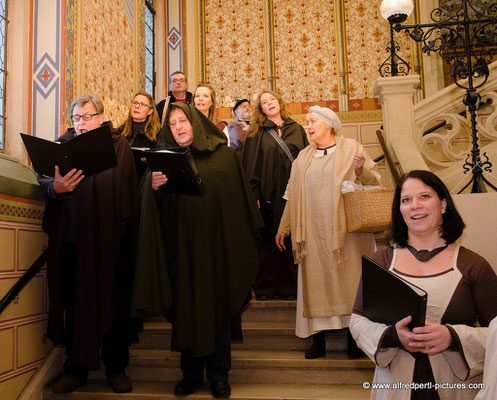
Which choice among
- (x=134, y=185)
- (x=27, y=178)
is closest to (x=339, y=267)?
(x=134, y=185)

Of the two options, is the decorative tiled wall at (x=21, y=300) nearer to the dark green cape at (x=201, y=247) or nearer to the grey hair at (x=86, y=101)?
the grey hair at (x=86, y=101)

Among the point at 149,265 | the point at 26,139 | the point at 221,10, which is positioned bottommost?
the point at 149,265

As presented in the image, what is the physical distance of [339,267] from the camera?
11.2 ft

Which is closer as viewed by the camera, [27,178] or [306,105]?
[27,178]

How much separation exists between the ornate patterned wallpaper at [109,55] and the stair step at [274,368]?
9.33 feet

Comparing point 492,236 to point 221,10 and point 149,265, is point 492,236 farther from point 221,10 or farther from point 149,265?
point 221,10

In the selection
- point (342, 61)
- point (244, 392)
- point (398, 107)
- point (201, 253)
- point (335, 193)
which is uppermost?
point (342, 61)

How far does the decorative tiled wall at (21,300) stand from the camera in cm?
316

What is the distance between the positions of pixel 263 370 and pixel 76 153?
1.85 m

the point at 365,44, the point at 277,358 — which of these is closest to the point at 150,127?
the point at 277,358

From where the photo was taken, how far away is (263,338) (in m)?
3.74

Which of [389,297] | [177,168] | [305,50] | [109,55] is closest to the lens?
[389,297]

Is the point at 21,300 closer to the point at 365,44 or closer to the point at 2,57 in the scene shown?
the point at 2,57

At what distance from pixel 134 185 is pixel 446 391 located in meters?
2.28
